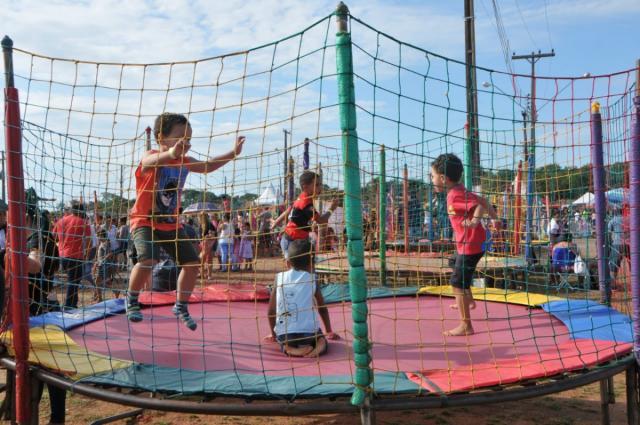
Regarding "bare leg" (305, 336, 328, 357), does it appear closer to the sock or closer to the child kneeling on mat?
the child kneeling on mat

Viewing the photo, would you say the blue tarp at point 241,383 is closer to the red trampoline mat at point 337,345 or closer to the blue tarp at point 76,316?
the red trampoline mat at point 337,345

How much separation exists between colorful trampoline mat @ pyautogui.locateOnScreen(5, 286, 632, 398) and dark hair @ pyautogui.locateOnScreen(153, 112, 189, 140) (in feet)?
3.63

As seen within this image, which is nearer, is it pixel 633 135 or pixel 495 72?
pixel 495 72

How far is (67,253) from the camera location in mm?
5637

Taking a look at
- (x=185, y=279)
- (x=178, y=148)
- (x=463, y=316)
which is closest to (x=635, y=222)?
(x=463, y=316)

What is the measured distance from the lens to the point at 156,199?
3301mm

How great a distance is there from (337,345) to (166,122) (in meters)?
1.75

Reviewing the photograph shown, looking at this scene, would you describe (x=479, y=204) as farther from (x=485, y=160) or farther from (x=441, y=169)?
(x=485, y=160)

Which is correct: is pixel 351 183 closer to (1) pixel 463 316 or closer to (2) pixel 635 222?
(2) pixel 635 222

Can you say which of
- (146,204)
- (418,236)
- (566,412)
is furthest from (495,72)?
(418,236)

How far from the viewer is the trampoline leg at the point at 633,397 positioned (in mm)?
2861

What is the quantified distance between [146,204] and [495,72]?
7.01ft

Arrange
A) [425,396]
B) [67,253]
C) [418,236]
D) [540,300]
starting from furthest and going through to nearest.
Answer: [418,236] → [67,253] → [540,300] → [425,396]

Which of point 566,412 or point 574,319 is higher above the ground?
point 574,319
